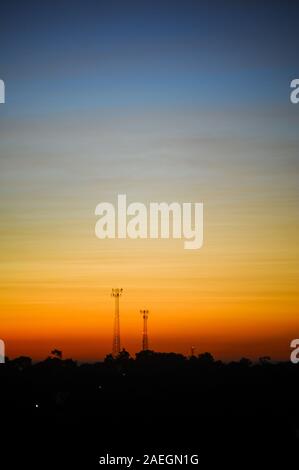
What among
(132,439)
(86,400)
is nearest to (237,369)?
(86,400)

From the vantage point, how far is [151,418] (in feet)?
285

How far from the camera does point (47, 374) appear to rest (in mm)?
130625

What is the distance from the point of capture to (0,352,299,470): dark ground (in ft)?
241

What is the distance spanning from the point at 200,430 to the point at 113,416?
9.53 m

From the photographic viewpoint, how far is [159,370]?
135 meters

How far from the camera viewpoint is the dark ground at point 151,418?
73438 millimetres

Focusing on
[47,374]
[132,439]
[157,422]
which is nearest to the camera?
[132,439]

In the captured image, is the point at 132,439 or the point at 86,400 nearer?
the point at 132,439
